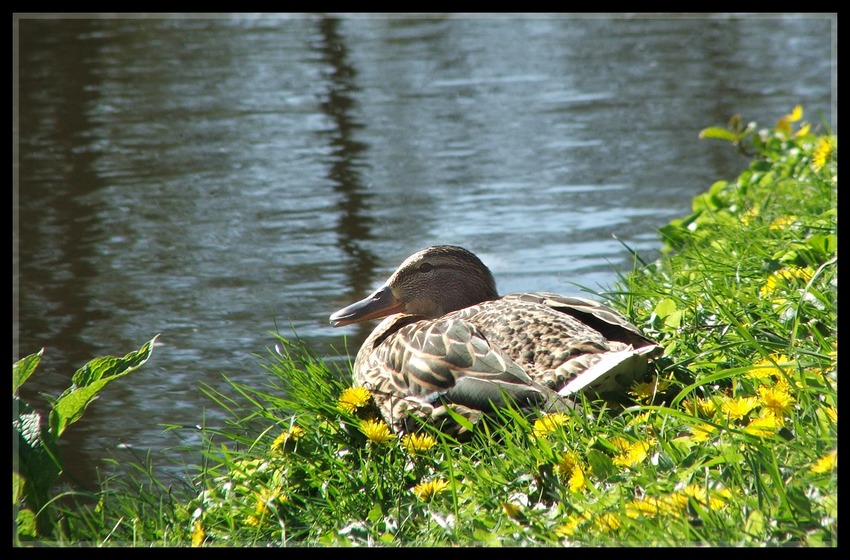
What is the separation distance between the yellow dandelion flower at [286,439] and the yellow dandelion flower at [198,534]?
41 cm

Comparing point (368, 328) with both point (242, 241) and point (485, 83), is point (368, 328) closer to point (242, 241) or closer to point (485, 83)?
point (242, 241)

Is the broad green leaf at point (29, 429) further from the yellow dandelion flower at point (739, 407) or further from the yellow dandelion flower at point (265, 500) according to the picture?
the yellow dandelion flower at point (739, 407)

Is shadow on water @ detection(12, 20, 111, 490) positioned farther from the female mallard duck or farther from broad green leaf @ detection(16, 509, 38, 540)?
the female mallard duck

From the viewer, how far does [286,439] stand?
12.5 ft

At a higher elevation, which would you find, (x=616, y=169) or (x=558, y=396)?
(x=558, y=396)

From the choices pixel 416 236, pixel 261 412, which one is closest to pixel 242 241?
pixel 416 236

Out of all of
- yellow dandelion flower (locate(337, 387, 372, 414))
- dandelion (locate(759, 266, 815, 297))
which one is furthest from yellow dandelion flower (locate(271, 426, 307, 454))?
dandelion (locate(759, 266, 815, 297))

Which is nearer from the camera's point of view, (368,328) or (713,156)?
(368,328)

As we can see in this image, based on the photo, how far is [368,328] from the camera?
20.2 feet

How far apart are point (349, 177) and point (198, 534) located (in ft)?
19.3

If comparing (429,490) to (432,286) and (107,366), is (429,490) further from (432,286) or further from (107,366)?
(432,286)

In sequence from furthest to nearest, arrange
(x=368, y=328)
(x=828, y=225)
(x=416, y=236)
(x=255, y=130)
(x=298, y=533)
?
(x=255, y=130) → (x=416, y=236) → (x=368, y=328) → (x=828, y=225) → (x=298, y=533)

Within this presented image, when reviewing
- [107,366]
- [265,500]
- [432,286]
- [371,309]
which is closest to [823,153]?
[432,286]

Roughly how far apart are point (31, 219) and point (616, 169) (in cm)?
462
